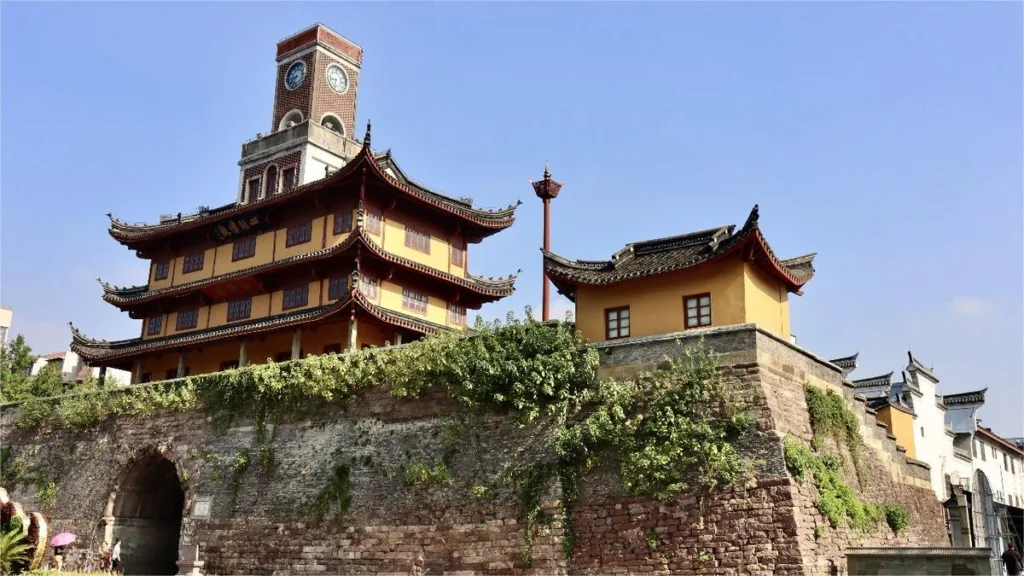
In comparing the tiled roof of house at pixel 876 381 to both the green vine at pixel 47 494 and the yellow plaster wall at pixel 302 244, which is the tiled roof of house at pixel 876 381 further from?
the green vine at pixel 47 494

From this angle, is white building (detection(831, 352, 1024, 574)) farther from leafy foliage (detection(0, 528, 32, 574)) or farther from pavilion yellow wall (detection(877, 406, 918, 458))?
leafy foliage (detection(0, 528, 32, 574))

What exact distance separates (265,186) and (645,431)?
18.5 meters

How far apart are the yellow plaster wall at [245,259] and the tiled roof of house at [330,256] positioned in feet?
1.46

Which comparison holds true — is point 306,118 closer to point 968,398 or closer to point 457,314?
point 457,314

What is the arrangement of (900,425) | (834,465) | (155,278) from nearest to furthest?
(834,465) < (900,425) < (155,278)

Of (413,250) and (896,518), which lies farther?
(413,250)

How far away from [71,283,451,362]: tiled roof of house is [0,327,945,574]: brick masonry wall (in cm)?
346

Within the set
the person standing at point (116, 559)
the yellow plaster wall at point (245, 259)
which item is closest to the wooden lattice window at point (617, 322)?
the yellow plaster wall at point (245, 259)

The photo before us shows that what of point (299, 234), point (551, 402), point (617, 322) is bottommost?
point (551, 402)

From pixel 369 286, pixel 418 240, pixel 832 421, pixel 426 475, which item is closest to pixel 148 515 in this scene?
pixel 369 286

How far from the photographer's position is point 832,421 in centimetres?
1852

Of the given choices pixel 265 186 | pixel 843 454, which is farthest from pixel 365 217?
pixel 843 454

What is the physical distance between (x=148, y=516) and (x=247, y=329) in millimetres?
5867

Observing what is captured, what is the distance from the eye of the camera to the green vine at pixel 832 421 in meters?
18.0
